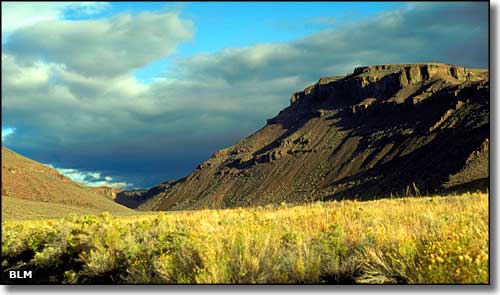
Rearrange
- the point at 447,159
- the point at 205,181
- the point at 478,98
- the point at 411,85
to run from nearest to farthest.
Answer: the point at 447,159, the point at 478,98, the point at 411,85, the point at 205,181

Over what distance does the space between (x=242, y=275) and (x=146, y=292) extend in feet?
4.90

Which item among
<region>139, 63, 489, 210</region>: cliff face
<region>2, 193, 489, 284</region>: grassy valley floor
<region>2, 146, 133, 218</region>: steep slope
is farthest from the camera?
<region>139, 63, 489, 210</region>: cliff face

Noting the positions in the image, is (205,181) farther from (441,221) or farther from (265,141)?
(441,221)

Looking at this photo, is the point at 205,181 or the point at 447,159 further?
the point at 205,181

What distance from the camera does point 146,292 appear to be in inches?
310

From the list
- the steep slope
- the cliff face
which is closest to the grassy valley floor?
the steep slope

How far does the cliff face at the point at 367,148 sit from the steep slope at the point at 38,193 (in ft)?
202

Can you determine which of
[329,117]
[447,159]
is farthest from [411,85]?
[447,159]

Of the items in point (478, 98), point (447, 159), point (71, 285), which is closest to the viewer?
point (71, 285)

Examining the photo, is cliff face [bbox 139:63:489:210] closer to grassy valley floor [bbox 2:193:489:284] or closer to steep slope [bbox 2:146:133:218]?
steep slope [bbox 2:146:133:218]

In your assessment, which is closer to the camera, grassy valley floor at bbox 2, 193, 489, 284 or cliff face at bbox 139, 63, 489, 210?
grassy valley floor at bbox 2, 193, 489, 284

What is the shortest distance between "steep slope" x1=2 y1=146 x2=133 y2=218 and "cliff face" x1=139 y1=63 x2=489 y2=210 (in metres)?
61.5

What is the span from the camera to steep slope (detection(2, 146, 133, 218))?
2894 centimetres

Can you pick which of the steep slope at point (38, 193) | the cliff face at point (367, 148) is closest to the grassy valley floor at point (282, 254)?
the steep slope at point (38, 193)
